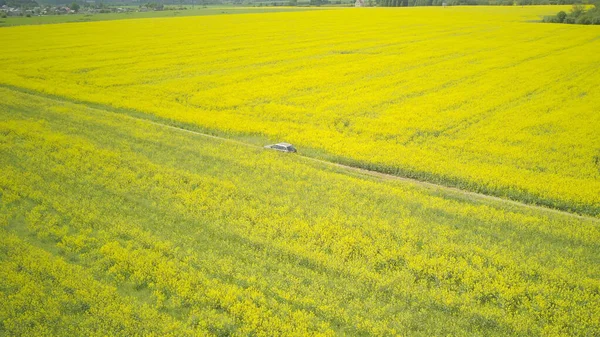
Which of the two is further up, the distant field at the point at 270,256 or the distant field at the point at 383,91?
the distant field at the point at 383,91

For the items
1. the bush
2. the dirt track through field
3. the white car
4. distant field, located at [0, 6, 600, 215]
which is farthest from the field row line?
the bush

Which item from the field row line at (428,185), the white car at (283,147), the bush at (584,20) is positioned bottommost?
the field row line at (428,185)

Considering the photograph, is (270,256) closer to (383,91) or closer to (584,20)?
(383,91)

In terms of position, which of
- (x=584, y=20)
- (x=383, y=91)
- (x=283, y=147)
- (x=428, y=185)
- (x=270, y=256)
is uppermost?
(x=584, y=20)

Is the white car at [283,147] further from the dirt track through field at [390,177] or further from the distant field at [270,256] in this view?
the distant field at [270,256]

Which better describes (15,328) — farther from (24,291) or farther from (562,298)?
(562,298)

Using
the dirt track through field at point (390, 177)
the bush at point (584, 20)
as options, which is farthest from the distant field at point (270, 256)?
the bush at point (584, 20)

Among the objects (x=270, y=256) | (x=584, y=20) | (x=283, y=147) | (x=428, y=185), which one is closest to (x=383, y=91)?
(x=283, y=147)
